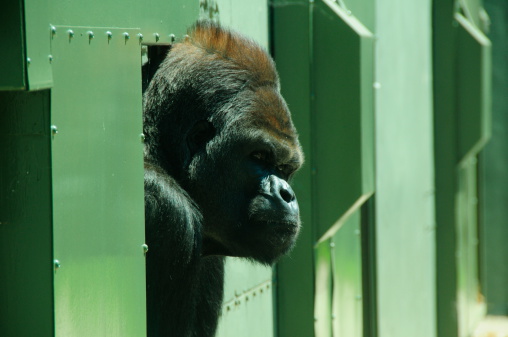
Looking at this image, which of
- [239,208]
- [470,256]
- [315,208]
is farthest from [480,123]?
[239,208]

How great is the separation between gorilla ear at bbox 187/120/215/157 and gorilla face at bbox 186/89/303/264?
26 mm

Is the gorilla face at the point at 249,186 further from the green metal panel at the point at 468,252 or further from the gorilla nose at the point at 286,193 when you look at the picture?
the green metal panel at the point at 468,252

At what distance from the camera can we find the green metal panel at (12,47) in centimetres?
193

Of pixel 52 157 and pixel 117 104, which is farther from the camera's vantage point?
pixel 117 104

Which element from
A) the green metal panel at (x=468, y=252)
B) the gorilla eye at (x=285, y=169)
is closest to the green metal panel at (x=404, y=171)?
the green metal panel at (x=468, y=252)

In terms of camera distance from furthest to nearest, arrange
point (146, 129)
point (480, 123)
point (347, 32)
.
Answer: point (480, 123) → point (347, 32) → point (146, 129)

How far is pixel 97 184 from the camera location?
234cm

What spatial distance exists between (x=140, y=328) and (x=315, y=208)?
1.93 metres

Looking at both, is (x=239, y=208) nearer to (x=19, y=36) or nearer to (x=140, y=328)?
(x=140, y=328)

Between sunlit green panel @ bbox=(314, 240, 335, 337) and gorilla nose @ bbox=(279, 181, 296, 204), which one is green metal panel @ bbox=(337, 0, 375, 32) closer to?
sunlit green panel @ bbox=(314, 240, 335, 337)

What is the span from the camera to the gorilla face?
3.13m

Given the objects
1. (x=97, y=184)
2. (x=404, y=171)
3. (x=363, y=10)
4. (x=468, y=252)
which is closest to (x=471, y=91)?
(x=468, y=252)

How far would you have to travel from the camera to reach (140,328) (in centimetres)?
255

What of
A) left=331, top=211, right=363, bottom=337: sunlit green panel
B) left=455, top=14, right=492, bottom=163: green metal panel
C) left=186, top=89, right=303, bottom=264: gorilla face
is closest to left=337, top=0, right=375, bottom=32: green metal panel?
left=331, top=211, right=363, bottom=337: sunlit green panel
